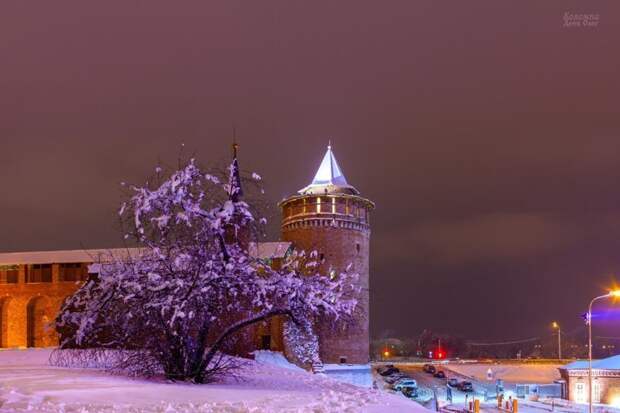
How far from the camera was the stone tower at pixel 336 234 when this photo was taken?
148 feet

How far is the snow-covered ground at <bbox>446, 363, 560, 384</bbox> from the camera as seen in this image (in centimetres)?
7300

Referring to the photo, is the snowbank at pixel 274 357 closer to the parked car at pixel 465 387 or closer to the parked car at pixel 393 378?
the parked car at pixel 393 378

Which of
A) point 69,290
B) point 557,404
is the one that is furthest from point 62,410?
point 557,404

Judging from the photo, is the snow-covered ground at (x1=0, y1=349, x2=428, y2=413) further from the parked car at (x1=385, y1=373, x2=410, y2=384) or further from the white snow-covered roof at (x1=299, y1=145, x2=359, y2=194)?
the parked car at (x1=385, y1=373, x2=410, y2=384)

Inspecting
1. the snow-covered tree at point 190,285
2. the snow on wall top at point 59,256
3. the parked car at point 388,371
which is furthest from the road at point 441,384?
the snow-covered tree at point 190,285

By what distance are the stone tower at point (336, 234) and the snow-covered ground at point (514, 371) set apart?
30300 mm

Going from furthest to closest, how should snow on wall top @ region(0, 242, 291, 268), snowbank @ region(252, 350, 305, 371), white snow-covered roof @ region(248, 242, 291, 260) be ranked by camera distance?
1. snow on wall top @ region(0, 242, 291, 268)
2. white snow-covered roof @ region(248, 242, 291, 260)
3. snowbank @ region(252, 350, 305, 371)

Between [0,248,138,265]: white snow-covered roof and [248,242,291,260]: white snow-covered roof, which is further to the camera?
[0,248,138,265]: white snow-covered roof

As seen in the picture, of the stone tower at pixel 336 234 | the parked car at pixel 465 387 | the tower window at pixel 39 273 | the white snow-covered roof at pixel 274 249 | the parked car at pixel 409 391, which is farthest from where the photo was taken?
the parked car at pixel 465 387

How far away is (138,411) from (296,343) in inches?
1200

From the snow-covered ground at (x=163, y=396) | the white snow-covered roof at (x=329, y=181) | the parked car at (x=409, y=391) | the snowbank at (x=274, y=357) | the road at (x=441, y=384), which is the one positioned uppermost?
the white snow-covered roof at (x=329, y=181)

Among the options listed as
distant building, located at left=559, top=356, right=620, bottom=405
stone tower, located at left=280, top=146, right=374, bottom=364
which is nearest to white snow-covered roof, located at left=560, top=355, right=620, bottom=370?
distant building, located at left=559, top=356, right=620, bottom=405

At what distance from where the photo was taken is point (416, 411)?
14398mm

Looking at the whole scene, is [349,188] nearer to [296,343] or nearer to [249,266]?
[296,343]
